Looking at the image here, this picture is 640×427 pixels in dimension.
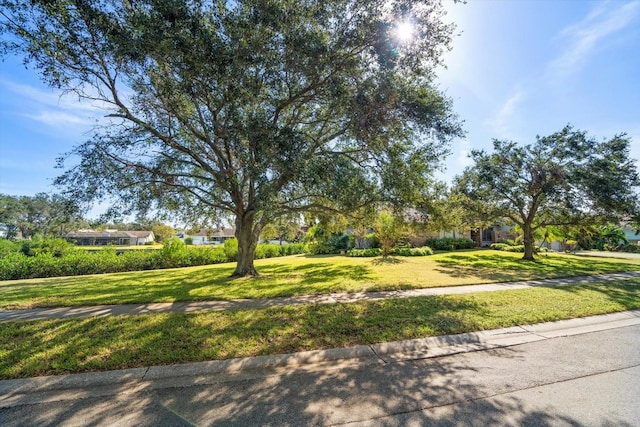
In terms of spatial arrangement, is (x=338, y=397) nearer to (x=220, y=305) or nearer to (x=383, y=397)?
(x=383, y=397)

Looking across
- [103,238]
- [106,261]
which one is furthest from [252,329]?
[103,238]

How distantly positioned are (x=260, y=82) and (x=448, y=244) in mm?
24854

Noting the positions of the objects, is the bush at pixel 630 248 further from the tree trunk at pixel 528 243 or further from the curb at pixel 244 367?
the curb at pixel 244 367

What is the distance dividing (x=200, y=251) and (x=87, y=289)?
1084 centimetres

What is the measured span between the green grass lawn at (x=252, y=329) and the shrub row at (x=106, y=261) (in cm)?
1181

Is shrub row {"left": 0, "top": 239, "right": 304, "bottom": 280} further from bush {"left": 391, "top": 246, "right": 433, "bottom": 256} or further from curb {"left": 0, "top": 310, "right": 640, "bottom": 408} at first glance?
curb {"left": 0, "top": 310, "right": 640, "bottom": 408}

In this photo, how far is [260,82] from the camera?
7.70 meters

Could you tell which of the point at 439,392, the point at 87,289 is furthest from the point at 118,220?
the point at 439,392

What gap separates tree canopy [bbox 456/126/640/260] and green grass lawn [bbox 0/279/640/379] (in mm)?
10501

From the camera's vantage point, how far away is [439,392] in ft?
11.5

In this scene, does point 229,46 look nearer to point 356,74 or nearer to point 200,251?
point 356,74

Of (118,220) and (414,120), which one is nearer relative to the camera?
(414,120)

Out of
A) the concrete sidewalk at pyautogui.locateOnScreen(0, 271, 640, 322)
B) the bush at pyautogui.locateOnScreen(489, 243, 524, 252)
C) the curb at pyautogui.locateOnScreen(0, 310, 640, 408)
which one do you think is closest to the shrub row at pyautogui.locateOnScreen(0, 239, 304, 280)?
the concrete sidewalk at pyautogui.locateOnScreen(0, 271, 640, 322)

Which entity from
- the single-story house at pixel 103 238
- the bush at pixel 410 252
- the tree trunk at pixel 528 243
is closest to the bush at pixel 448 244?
the bush at pixel 410 252
